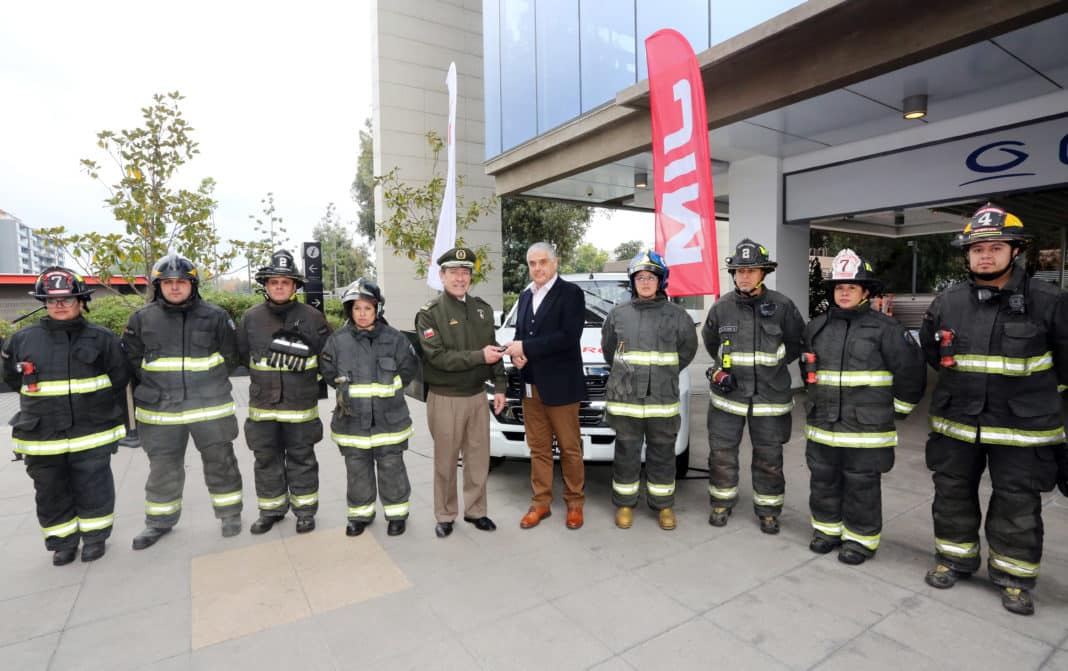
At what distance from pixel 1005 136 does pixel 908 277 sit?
554 inches

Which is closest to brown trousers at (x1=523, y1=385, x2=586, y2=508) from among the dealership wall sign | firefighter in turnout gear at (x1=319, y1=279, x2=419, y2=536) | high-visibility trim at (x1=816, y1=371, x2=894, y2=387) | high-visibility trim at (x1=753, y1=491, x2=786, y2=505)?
firefighter in turnout gear at (x1=319, y1=279, x2=419, y2=536)

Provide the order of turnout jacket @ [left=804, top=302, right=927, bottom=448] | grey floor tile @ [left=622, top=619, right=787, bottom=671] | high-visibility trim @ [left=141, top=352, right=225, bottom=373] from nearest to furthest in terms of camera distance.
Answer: grey floor tile @ [left=622, top=619, right=787, bottom=671]
turnout jacket @ [left=804, top=302, right=927, bottom=448]
high-visibility trim @ [left=141, top=352, right=225, bottom=373]

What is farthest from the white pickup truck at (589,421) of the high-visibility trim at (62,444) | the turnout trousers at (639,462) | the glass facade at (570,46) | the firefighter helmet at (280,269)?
the glass facade at (570,46)

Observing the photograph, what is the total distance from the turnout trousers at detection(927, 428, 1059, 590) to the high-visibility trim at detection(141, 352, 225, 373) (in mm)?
4616

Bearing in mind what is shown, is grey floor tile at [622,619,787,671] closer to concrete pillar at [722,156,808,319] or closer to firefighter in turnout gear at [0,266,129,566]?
firefighter in turnout gear at [0,266,129,566]

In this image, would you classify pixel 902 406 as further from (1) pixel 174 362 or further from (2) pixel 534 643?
(1) pixel 174 362

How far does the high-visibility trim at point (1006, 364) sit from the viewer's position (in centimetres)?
289

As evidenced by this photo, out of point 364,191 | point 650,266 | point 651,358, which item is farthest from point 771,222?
point 364,191

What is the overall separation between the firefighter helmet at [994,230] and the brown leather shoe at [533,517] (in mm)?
3066

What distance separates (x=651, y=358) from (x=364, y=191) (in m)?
28.5

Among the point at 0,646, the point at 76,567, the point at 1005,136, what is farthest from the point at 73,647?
the point at 1005,136

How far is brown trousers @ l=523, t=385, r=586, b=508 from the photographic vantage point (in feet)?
13.2

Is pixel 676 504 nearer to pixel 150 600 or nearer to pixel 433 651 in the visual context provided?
pixel 433 651

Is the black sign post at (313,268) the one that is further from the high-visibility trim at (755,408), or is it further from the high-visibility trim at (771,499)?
the high-visibility trim at (771,499)
